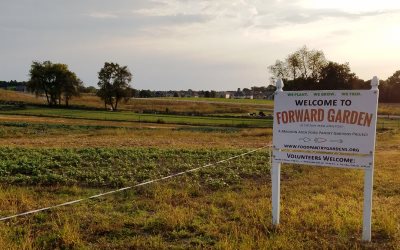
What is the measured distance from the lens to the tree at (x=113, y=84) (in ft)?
341

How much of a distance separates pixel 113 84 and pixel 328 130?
334ft

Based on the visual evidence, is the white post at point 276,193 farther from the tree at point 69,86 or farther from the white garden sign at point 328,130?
Answer: the tree at point 69,86

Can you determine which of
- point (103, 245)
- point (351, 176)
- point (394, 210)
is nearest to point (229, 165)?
point (351, 176)

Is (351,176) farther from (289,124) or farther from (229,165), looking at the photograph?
(289,124)

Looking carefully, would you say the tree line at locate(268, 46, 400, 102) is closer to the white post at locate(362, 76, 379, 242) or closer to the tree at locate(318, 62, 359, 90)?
the tree at locate(318, 62, 359, 90)

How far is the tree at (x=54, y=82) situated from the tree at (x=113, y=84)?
8.24 meters

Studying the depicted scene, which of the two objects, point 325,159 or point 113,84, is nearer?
point 325,159

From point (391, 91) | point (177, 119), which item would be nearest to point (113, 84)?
point (177, 119)

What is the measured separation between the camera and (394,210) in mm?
9266

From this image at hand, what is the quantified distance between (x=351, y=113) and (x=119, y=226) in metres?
4.44

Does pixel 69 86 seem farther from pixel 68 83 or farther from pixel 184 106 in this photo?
pixel 184 106

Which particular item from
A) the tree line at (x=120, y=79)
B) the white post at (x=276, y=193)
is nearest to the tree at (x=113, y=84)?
the tree line at (x=120, y=79)

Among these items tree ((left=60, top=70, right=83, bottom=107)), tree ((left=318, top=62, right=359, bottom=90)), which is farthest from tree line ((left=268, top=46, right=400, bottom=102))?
tree ((left=60, top=70, right=83, bottom=107))

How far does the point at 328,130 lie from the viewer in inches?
297
